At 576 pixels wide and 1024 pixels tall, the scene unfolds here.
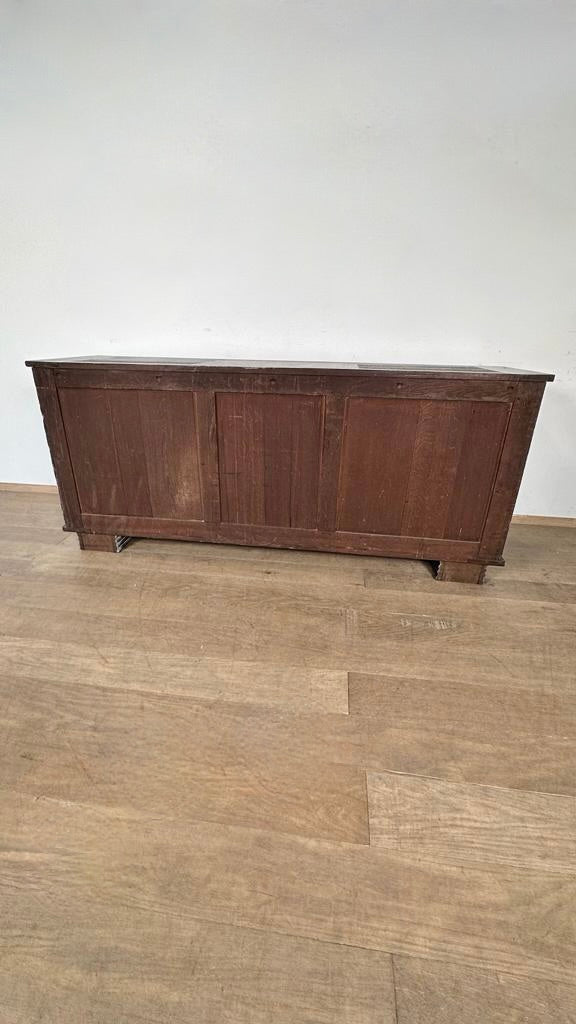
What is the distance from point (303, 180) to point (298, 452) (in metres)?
1.14

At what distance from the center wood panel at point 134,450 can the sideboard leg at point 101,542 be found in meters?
0.11

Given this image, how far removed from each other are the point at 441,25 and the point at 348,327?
1.03 metres

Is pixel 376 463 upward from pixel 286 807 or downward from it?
upward

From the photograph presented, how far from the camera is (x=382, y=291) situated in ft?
5.96

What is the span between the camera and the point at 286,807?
85 centimetres

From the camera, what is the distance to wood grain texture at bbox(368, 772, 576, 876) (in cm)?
78

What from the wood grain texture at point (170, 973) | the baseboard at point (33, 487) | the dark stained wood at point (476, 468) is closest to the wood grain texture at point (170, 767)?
the wood grain texture at point (170, 973)

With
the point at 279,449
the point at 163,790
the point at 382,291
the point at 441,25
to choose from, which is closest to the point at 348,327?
the point at 382,291

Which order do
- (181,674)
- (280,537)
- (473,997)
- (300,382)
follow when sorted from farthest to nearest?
(280,537) → (300,382) → (181,674) → (473,997)

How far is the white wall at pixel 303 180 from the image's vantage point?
1.56 meters

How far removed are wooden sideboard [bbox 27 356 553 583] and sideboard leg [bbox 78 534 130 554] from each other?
0.18 feet

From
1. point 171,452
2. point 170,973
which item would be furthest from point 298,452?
point 170,973

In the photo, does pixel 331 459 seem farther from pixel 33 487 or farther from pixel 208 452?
pixel 33 487

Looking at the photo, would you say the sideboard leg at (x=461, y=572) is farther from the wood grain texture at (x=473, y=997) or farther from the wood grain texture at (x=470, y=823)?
the wood grain texture at (x=473, y=997)
